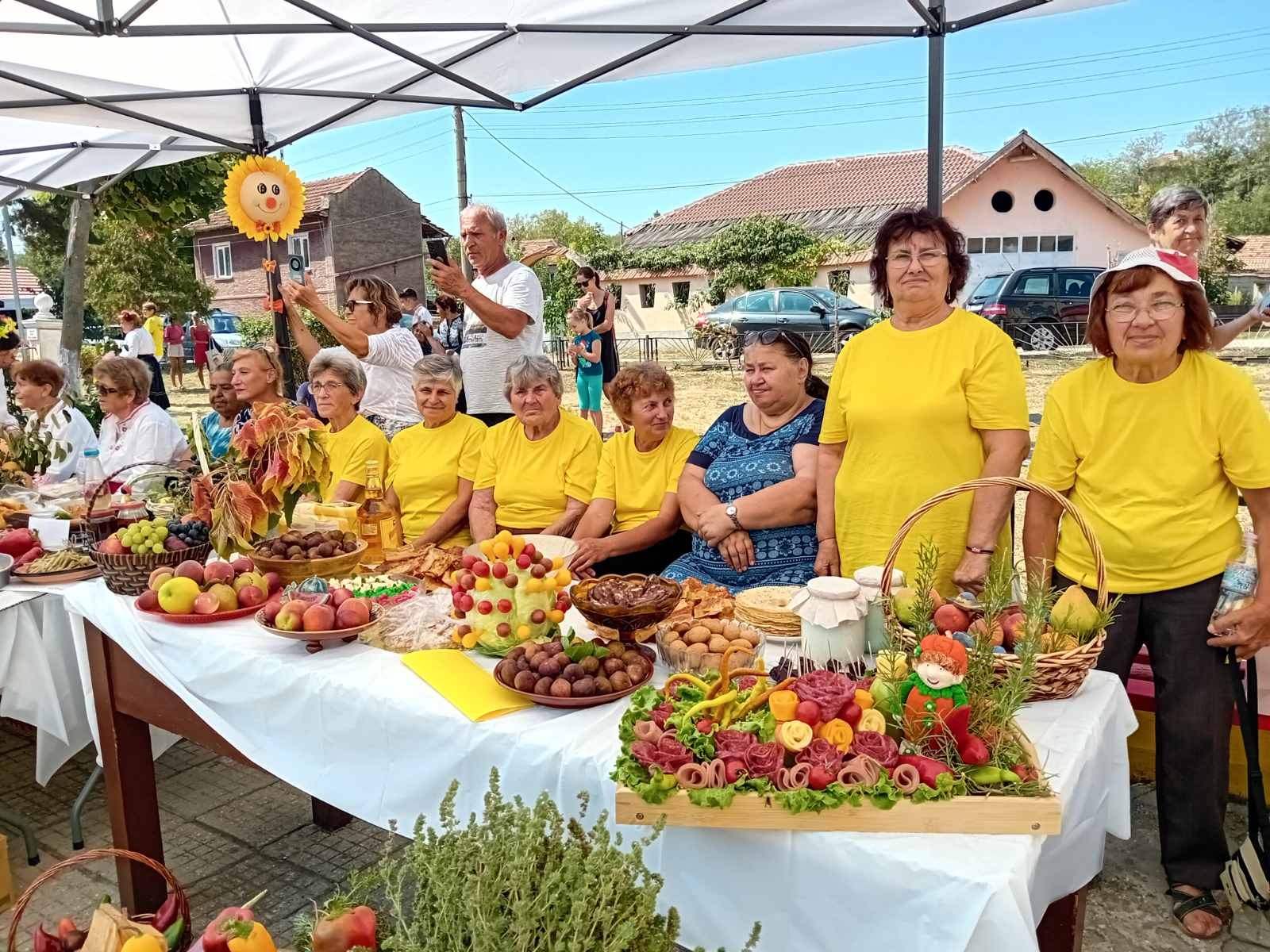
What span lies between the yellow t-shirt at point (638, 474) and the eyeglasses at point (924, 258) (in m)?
1.17

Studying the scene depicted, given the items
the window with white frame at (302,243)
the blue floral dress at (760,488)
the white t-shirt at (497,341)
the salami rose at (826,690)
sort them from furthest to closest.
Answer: the window with white frame at (302,243)
the white t-shirt at (497,341)
the blue floral dress at (760,488)
the salami rose at (826,690)

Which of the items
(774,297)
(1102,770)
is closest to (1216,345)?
(1102,770)

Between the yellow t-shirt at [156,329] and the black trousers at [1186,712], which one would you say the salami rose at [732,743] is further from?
the yellow t-shirt at [156,329]

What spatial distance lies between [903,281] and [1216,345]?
0.86 metres

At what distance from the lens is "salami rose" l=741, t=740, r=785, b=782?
1.52 meters

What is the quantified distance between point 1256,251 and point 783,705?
3599cm

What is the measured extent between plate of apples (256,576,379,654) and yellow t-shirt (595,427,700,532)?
1424 millimetres

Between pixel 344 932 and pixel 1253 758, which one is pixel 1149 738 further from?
pixel 344 932

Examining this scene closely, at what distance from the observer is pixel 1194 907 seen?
8.45 ft

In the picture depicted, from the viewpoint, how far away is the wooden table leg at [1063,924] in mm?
1749

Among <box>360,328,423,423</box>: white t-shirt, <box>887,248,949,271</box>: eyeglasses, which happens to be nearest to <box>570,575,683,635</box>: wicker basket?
<box>887,248,949,271</box>: eyeglasses

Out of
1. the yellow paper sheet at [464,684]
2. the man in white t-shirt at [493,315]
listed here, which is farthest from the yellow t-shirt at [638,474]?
the yellow paper sheet at [464,684]

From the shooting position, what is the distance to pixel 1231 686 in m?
2.48

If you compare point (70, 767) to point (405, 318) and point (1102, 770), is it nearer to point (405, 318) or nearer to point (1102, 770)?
point (1102, 770)
